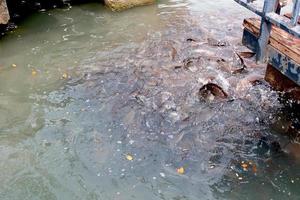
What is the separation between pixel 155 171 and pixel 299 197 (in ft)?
5.40

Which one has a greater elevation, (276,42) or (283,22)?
(283,22)

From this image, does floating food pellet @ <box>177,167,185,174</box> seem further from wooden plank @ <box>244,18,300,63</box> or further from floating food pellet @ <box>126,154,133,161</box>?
wooden plank @ <box>244,18,300,63</box>

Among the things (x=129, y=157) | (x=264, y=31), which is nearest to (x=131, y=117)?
(x=129, y=157)

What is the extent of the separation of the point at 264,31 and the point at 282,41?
0.76 feet

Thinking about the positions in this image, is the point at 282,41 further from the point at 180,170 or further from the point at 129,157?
the point at 129,157

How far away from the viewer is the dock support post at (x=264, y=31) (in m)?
4.20

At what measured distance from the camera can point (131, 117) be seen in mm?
5523

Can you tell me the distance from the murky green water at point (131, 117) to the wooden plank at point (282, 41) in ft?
4.43

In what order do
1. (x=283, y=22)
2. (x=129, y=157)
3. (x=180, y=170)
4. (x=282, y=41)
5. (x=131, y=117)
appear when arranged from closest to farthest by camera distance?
(x=283, y=22)
(x=282, y=41)
(x=180, y=170)
(x=129, y=157)
(x=131, y=117)

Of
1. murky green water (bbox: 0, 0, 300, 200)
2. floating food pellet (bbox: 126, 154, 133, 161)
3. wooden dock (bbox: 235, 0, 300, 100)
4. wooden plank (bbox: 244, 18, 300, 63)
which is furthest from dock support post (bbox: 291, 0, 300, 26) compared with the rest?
floating food pellet (bbox: 126, 154, 133, 161)

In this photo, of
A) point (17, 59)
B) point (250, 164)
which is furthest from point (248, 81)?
point (17, 59)

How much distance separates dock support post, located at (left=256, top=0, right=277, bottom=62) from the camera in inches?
165

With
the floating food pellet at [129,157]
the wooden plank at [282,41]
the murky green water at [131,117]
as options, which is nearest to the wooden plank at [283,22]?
the wooden plank at [282,41]

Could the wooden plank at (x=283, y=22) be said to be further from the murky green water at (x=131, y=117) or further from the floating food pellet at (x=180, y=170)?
the floating food pellet at (x=180, y=170)
